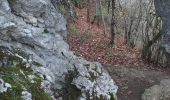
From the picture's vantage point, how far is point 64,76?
33.6 ft

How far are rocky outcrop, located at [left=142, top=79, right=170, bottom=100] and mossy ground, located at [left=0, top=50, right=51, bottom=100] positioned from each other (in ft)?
16.0

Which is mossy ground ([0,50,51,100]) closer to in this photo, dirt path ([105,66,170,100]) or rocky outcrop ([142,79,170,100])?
rocky outcrop ([142,79,170,100])

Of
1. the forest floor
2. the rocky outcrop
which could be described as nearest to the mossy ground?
the rocky outcrop

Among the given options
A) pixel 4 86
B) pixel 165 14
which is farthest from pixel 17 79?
pixel 165 14

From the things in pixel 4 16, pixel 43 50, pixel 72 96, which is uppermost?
pixel 4 16

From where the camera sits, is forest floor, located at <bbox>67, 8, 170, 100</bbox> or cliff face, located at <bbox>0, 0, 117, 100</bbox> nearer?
cliff face, located at <bbox>0, 0, 117, 100</bbox>

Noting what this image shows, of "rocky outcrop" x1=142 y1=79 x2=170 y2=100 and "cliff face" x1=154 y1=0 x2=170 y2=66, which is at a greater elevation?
"cliff face" x1=154 y1=0 x2=170 y2=66

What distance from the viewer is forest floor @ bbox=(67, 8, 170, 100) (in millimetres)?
13375

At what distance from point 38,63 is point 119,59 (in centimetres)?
828

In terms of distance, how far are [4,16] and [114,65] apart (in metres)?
7.53

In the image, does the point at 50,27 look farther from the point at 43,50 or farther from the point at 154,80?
the point at 154,80

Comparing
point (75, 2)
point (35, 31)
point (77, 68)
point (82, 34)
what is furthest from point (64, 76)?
point (75, 2)

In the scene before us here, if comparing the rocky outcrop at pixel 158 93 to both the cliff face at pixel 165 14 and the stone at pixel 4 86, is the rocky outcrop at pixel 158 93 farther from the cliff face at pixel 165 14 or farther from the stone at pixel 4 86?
the stone at pixel 4 86

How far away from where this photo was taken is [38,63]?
29.1ft
